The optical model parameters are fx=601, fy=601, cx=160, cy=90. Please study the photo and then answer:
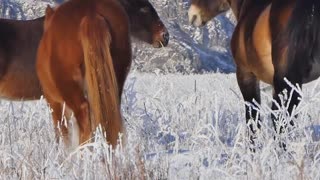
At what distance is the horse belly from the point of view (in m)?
5.76

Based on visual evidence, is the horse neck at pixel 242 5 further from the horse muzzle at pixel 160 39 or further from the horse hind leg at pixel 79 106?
the horse hind leg at pixel 79 106

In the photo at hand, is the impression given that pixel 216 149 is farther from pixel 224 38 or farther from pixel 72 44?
pixel 224 38

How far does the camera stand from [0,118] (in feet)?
20.5

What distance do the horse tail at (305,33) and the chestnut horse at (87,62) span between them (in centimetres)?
148

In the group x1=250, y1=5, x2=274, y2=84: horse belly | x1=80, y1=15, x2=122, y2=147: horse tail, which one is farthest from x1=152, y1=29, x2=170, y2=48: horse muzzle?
x1=80, y1=15, x2=122, y2=147: horse tail

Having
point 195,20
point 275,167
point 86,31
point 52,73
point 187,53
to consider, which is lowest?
point 275,167

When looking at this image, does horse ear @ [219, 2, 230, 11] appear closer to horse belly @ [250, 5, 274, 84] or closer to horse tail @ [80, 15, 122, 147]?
horse belly @ [250, 5, 274, 84]

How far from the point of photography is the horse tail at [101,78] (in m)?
4.33

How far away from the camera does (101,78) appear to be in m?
4.41

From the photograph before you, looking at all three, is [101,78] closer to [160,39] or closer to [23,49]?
[160,39]

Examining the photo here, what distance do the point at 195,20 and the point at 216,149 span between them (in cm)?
381

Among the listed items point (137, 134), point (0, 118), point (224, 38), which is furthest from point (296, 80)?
point (224, 38)

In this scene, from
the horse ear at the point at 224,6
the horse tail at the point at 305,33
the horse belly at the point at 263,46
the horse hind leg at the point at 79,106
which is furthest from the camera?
the horse ear at the point at 224,6

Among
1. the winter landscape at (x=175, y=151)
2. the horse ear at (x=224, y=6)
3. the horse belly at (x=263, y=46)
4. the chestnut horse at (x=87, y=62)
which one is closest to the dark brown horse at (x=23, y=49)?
the winter landscape at (x=175, y=151)
